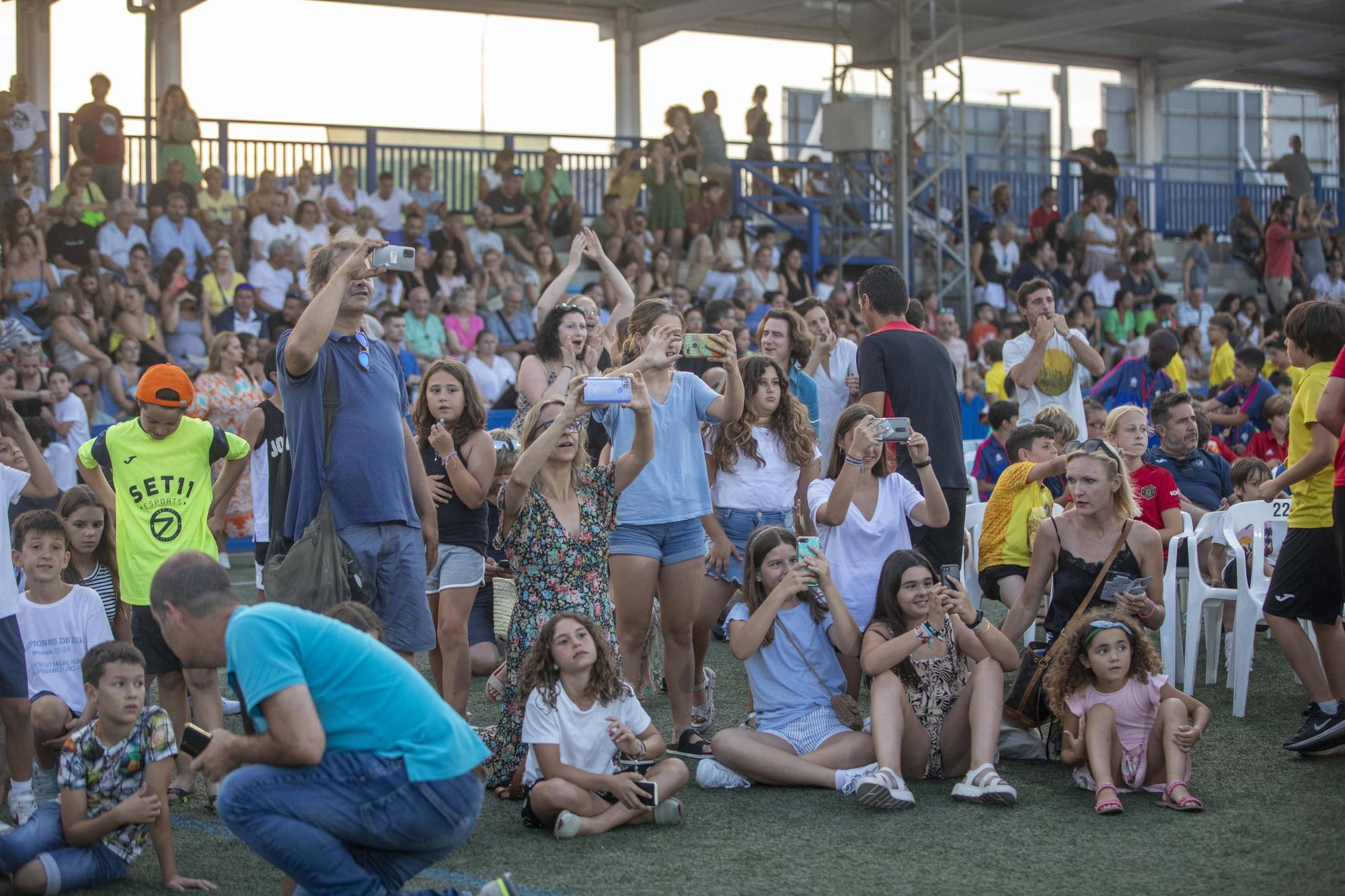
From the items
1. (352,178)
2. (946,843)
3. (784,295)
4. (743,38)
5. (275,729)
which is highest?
(743,38)

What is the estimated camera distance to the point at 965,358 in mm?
15219

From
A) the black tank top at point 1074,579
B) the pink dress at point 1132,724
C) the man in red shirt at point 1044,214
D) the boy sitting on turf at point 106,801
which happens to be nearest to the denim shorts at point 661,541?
the black tank top at point 1074,579

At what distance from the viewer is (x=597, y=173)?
1823cm

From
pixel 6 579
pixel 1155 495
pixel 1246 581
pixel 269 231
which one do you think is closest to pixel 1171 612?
pixel 1246 581

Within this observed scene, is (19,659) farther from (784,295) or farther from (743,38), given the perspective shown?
(743,38)

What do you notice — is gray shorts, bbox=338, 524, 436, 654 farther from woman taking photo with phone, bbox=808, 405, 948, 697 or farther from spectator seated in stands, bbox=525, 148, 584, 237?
spectator seated in stands, bbox=525, 148, 584, 237

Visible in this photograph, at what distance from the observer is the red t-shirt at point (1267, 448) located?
955 centimetres

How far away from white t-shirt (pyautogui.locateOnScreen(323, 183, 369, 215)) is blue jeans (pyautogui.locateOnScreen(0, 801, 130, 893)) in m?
11.5

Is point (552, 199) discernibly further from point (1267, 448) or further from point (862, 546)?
point (862, 546)

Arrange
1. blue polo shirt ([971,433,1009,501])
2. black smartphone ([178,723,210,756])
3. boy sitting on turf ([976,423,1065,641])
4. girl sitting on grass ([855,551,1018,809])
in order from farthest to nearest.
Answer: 1. blue polo shirt ([971,433,1009,501])
2. boy sitting on turf ([976,423,1065,641])
3. girl sitting on grass ([855,551,1018,809])
4. black smartphone ([178,723,210,756])

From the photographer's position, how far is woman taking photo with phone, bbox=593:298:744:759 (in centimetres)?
572

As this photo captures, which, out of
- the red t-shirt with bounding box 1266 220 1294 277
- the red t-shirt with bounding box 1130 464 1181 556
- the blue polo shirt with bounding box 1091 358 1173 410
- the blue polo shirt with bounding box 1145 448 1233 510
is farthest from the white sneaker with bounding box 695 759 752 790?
the red t-shirt with bounding box 1266 220 1294 277

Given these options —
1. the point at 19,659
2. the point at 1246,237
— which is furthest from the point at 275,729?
the point at 1246,237

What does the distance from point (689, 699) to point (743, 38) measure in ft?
59.9
